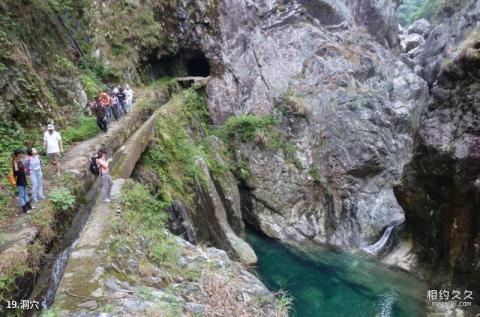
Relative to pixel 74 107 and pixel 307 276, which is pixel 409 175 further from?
pixel 74 107

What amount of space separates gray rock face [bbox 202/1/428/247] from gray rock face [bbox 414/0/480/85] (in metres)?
8.20

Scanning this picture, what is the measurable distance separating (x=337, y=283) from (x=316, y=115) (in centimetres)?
1120

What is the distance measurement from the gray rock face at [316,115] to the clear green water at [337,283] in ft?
6.39

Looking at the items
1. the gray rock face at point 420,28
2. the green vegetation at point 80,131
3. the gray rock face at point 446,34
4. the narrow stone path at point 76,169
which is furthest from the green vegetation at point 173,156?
the gray rock face at point 420,28

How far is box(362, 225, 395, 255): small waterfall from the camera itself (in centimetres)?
2047

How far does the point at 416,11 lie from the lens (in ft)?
228

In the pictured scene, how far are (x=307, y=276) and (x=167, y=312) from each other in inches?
493

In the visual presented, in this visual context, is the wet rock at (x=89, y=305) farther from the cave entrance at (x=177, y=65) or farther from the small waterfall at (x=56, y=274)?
the cave entrance at (x=177, y=65)

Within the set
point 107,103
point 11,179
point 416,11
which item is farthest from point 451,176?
point 416,11

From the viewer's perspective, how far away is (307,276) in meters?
17.8

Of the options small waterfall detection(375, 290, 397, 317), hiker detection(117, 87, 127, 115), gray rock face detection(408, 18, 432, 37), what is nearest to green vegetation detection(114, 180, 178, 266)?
hiker detection(117, 87, 127, 115)

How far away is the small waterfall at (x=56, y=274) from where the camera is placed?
285 inches

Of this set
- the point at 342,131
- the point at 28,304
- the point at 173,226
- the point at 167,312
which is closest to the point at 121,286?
the point at 167,312

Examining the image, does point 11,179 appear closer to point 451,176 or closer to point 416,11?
point 451,176
